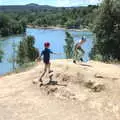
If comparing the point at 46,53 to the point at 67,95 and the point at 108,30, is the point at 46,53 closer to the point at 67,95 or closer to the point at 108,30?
the point at 67,95

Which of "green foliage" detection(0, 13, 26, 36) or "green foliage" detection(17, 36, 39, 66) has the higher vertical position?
"green foliage" detection(17, 36, 39, 66)

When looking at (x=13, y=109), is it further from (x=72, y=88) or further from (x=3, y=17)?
(x=3, y=17)

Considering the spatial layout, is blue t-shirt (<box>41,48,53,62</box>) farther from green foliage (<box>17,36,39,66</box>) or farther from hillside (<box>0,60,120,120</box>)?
green foliage (<box>17,36,39,66</box>)

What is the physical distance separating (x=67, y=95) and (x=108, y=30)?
1717 cm

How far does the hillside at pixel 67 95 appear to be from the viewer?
38.9ft

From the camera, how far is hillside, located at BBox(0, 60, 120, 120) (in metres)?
11.8

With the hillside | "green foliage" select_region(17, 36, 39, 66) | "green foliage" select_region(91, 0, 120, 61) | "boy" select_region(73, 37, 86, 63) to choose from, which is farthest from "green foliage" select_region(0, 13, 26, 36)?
the hillside

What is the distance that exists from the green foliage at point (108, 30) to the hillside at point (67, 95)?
13610 millimetres

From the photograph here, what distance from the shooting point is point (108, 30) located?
29.7 meters

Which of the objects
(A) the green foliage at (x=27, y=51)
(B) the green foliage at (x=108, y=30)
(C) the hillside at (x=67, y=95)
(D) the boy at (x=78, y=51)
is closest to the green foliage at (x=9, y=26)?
(A) the green foliage at (x=27, y=51)

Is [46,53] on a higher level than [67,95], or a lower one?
higher

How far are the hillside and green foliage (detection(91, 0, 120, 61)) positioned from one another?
1361 centimetres

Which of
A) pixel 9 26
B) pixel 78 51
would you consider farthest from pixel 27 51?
pixel 9 26

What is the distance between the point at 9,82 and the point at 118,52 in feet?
48.5
